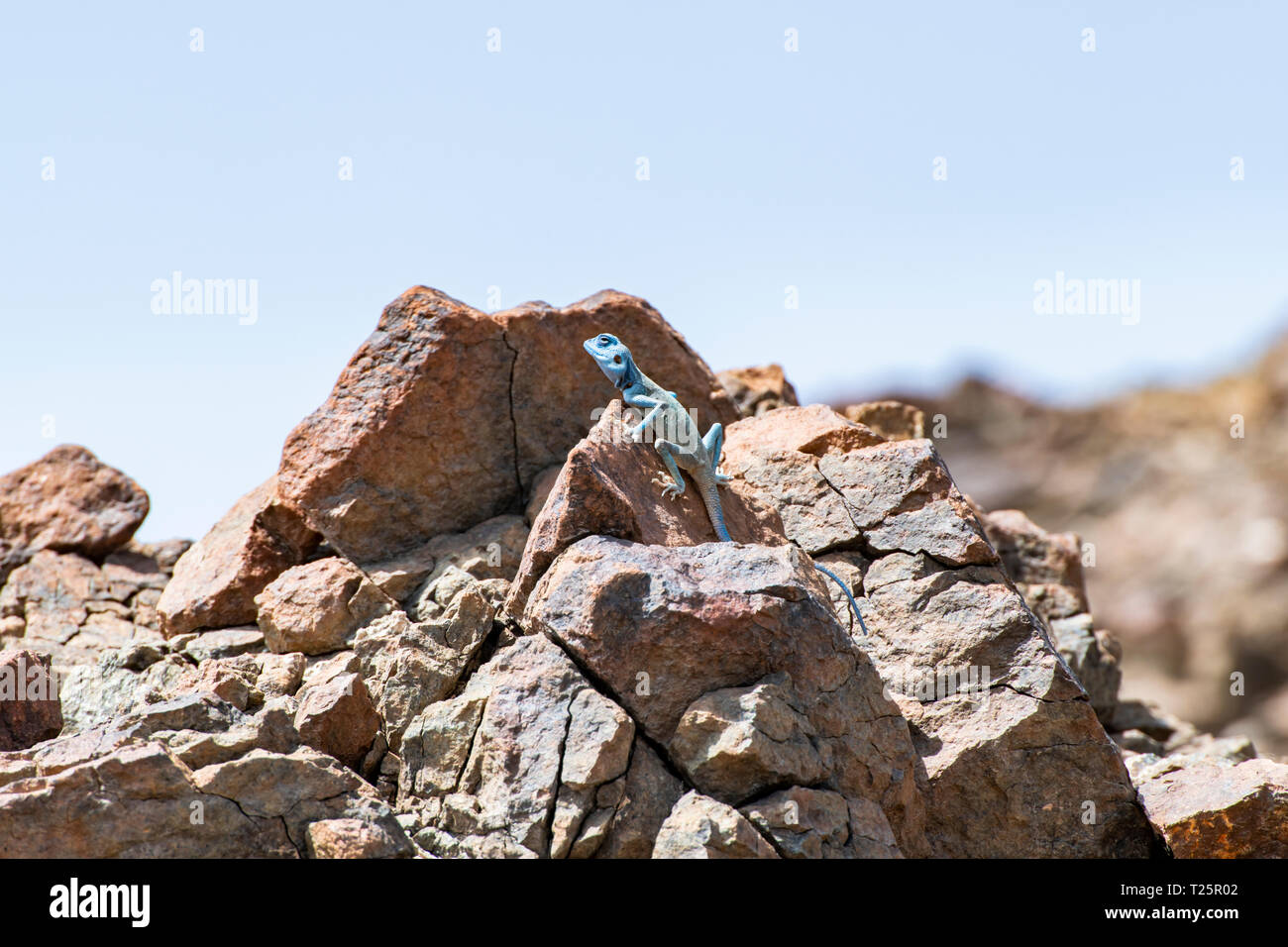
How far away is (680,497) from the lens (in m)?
7.82

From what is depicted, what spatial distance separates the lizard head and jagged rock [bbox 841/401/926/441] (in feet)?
13.0

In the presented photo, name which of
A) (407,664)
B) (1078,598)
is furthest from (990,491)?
(407,664)

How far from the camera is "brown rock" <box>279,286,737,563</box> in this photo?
8609 mm

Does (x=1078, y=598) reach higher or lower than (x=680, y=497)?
lower

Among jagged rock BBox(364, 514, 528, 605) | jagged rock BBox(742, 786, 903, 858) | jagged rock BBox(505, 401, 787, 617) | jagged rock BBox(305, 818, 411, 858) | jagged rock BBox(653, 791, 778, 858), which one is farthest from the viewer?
jagged rock BBox(364, 514, 528, 605)

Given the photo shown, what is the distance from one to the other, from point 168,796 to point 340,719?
1.14m

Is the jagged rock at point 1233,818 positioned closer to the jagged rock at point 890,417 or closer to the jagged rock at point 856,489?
the jagged rock at point 856,489

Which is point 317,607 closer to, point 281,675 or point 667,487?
point 281,675

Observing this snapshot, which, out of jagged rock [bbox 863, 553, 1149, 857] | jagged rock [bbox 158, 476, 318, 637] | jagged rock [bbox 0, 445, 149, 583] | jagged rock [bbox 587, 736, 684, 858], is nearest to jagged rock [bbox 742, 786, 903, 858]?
jagged rock [bbox 587, 736, 684, 858]

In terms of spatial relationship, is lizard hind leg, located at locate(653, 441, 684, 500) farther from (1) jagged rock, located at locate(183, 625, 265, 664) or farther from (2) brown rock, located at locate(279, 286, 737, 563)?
(1) jagged rock, located at locate(183, 625, 265, 664)

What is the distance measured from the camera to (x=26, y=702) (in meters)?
6.88

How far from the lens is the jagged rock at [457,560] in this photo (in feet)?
26.8
